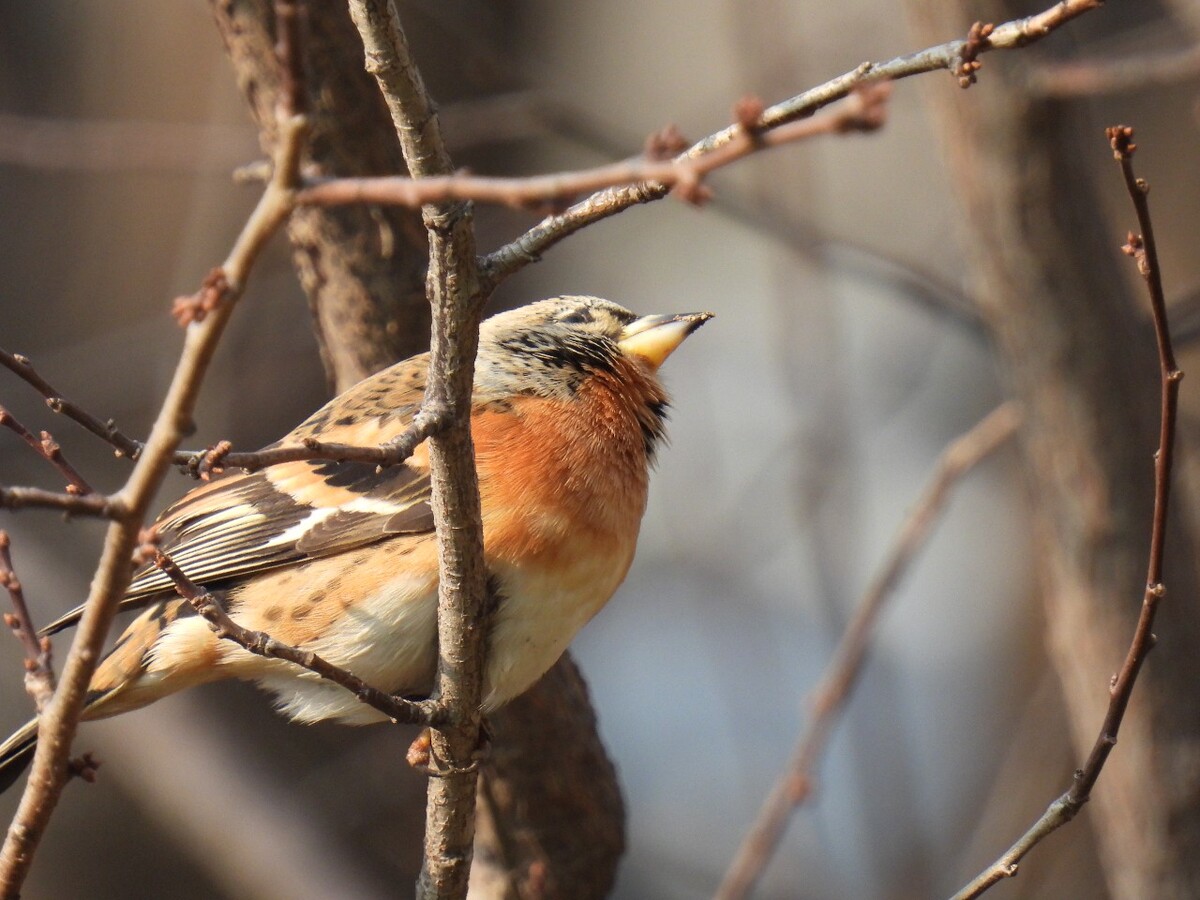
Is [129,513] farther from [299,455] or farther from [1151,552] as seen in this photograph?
[1151,552]

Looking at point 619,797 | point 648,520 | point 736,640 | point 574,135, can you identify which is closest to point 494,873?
point 619,797

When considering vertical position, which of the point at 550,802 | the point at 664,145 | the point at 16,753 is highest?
the point at 664,145

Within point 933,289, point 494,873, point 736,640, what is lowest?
point 736,640

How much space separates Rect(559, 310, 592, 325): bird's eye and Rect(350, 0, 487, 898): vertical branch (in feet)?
4.08

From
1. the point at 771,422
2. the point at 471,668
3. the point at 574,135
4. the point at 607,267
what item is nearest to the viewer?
the point at 471,668

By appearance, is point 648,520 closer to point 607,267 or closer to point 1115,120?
point 607,267

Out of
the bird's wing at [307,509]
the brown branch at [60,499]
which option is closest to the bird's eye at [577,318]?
the bird's wing at [307,509]

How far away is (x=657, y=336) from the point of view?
349cm

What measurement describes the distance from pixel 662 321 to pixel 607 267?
5601mm

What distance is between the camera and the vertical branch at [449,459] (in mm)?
1876

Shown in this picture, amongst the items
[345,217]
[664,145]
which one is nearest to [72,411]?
[664,145]

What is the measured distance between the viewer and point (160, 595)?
3213 millimetres

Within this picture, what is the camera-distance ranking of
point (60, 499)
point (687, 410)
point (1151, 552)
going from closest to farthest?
point (60, 499)
point (1151, 552)
point (687, 410)

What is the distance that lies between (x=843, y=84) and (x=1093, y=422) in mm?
2814
